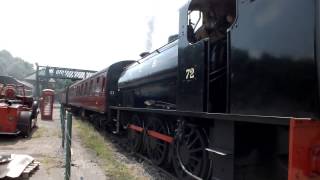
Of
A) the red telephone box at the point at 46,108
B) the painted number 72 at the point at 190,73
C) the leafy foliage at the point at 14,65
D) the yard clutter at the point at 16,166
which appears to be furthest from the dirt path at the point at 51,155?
the leafy foliage at the point at 14,65

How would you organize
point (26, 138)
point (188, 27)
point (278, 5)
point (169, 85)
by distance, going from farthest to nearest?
point (26, 138) → point (169, 85) → point (188, 27) → point (278, 5)

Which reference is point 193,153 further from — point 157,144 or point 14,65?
point 14,65

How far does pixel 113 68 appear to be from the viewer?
16.7 m

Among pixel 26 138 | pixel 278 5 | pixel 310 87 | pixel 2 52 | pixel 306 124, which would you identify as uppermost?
pixel 2 52

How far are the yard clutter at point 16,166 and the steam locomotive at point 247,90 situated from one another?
2.66 m

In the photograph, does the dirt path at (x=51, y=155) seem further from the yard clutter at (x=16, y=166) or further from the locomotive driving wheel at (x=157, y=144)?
the locomotive driving wheel at (x=157, y=144)

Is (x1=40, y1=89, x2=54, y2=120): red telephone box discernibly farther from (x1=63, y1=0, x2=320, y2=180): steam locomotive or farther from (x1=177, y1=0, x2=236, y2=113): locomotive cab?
(x1=177, y1=0, x2=236, y2=113): locomotive cab

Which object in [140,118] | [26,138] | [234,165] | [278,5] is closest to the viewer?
[278,5]

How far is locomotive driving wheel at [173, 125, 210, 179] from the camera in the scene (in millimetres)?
6691

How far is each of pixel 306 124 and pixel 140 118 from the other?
7696 millimetres

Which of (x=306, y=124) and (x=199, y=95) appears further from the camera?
(x=199, y=95)

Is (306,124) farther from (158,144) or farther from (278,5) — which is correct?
(158,144)

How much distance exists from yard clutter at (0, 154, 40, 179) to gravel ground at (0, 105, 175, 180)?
0.16 m

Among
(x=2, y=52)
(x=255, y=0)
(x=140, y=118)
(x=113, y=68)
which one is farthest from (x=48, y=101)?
(x=2, y=52)
